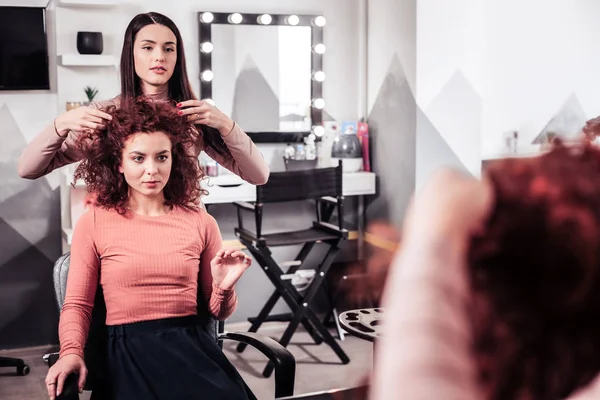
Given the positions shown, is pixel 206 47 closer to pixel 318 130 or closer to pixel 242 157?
pixel 318 130

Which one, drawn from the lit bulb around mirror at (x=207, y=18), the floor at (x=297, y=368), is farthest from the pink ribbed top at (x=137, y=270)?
the lit bulb around mirror at (x=207, y=18)

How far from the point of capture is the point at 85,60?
3.21 m

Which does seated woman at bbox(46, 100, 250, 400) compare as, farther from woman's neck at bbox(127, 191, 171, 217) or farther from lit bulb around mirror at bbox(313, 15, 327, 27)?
lit bulb around mirror at bbox(313, 15, 327, 27)

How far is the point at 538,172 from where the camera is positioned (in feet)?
0.93

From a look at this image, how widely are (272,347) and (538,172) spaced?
1.39 m

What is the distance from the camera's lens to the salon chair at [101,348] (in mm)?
→ 1555

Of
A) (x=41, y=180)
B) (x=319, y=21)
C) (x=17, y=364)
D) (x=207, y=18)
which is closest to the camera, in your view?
(x=17, y=364)

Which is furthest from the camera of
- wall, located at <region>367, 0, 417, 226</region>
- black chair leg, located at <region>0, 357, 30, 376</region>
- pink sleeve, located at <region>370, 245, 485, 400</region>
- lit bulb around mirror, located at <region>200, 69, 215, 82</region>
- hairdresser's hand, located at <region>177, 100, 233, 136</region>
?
lit bulb around mirror, located at <region>200, 69, 215, 82</region>

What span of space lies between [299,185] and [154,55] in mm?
1386

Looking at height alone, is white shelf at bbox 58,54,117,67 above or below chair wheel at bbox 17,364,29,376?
above

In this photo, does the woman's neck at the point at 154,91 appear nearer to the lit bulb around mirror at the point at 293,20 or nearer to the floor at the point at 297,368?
the floor at the point at 297,368

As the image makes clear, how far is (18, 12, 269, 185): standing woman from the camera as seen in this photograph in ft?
5.74

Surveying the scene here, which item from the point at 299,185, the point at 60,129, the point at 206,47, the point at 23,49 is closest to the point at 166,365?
the point at 60,129

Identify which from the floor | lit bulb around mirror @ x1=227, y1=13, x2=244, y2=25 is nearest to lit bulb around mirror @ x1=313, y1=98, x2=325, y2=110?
lit bulb around mirror @ x1=227, y1=13, x2=244, y2=25
